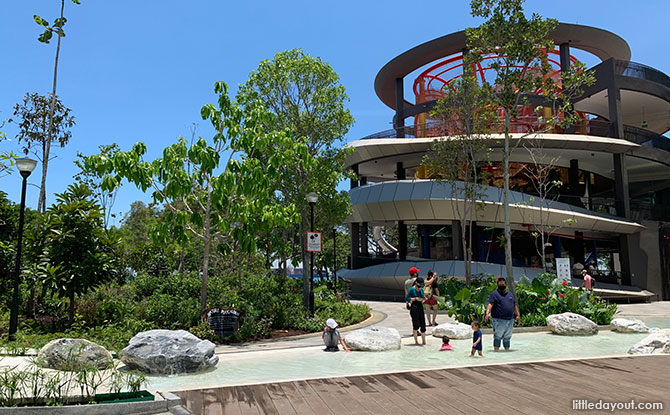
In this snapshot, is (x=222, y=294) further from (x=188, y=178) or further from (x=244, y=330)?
(x=188, y=178)

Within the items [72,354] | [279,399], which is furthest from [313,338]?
[279,399]

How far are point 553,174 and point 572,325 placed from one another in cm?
2713

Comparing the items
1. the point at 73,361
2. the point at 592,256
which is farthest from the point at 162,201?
the point at 592,256

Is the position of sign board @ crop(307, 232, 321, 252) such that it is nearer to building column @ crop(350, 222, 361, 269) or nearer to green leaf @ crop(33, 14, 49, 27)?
green leaf @ crop(33, 14, 49, 27)

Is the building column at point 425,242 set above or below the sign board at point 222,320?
above

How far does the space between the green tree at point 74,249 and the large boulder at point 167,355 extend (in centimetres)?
493

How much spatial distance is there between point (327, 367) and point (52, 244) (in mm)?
9052

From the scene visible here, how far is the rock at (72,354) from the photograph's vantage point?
27.6 feet

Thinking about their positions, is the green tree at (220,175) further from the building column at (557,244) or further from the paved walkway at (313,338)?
the building column at (557,244)

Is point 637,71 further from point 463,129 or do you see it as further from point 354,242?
point 354,242

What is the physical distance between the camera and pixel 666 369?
821cm

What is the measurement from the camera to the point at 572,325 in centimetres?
1347

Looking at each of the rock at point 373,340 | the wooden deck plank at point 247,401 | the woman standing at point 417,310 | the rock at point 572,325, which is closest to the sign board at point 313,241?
the rock at point 373,340

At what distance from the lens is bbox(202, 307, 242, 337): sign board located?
1297 centimetres
